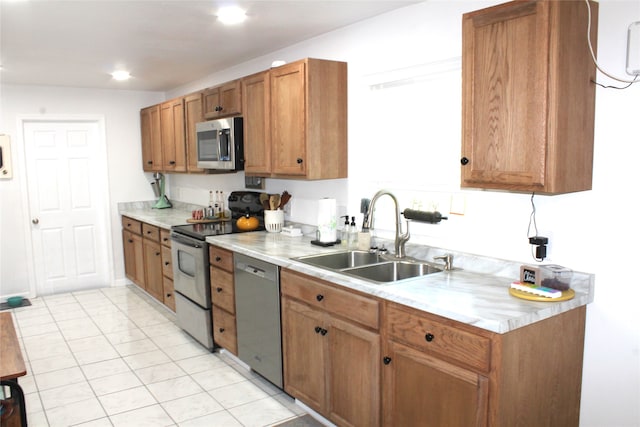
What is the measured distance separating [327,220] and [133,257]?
3.35 metres

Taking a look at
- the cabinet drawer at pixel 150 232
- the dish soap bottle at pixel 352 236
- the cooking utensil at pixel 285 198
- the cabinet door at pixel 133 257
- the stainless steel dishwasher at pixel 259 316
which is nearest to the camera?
the stainless steel dishwasher at pixel 259 316

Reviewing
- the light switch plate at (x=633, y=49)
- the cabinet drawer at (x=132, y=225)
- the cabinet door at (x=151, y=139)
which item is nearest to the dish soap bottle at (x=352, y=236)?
the light switch plate at (x=633, y=49)

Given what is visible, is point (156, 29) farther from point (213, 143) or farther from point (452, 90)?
point (452, 90)

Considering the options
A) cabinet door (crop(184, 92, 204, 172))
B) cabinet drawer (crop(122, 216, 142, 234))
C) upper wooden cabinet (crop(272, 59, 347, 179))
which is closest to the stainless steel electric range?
cabinet door (crop(184, 92, 204, 172))

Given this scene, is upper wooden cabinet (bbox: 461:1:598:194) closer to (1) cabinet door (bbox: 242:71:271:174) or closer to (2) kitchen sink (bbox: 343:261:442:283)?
(2) kitchen sink (bbox: 343:261:442:283)

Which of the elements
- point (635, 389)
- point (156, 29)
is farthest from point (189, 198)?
point (635, 389)

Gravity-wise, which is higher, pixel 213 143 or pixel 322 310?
pixel 213 143

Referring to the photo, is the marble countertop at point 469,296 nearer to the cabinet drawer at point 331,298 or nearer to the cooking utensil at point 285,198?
the cabinet drawer at point 331,298

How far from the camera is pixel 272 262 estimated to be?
3.06 m

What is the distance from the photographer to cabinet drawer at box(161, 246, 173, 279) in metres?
4.77

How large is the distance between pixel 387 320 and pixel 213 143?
261cm

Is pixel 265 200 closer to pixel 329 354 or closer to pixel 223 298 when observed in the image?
pixel 223 298

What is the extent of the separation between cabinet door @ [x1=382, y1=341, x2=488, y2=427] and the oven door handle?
2097mm

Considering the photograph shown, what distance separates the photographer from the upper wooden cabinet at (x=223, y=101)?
4020mm
